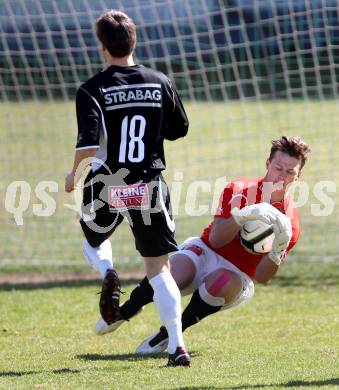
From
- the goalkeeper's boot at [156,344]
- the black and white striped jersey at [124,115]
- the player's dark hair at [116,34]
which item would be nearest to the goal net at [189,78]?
the goalkeeper's boot at [156,344]

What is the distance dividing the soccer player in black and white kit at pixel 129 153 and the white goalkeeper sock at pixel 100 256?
47mm

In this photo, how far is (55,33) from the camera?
9633mm

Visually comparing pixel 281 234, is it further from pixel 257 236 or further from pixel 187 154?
pixel 187 154

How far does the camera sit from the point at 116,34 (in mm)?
4926

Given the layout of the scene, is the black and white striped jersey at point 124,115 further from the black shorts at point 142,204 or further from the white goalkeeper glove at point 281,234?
the white goalkeeper glove at point 281,234

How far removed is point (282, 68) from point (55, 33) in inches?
90.5

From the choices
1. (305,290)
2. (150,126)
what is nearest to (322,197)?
(305,290)

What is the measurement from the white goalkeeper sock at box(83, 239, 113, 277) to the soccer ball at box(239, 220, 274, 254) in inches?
32.3

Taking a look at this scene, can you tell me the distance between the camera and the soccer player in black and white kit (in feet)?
16.2

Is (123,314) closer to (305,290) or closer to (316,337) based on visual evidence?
(316,337)

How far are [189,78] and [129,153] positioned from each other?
16.1 feet

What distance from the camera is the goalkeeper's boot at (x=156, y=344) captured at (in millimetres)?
5793

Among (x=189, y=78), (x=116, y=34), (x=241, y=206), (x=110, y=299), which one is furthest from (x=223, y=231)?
(x=189, y=78)

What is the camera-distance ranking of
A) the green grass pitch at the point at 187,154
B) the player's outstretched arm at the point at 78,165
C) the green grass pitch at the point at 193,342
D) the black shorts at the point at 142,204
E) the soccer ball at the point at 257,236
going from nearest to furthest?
the green grass pitch at the point at 193,342 < the player's outstretched arm at the point at 78,165 < the black shorts at the point at 142,204 < the soccer ball at the point at 257,236 < the green grass pitch at the point at 187,154
